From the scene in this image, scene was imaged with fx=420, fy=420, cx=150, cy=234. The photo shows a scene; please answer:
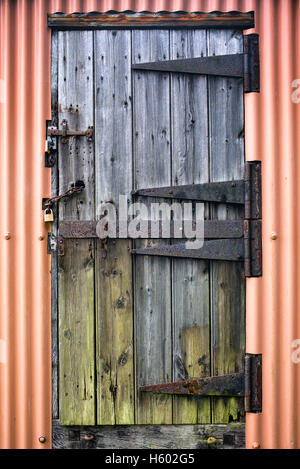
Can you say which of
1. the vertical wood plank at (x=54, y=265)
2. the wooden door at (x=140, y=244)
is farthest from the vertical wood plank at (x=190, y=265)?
the vertical wood plank at (x=54, y=265)

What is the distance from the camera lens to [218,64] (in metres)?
2.69

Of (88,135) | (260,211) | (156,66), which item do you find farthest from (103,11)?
(260,211)

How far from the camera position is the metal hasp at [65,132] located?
2.67 meters

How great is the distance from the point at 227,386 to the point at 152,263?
910 mm

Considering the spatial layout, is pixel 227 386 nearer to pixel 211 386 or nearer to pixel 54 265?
pixel 211 386

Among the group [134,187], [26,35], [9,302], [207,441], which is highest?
[26,35]

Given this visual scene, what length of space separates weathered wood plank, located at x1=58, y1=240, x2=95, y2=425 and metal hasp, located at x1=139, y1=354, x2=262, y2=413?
374mm

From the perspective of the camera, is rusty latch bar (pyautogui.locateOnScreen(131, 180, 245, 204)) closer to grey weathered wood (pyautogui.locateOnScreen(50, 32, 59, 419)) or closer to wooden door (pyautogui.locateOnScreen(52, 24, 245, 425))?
wooden door (pyautogui.locateOnScreen(52, 24, 245, 425))

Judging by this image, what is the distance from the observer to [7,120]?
2.65 meters

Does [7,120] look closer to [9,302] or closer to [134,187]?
[134,187]

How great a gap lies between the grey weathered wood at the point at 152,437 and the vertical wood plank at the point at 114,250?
81 mm

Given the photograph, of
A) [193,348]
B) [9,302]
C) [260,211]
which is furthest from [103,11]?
[193,348]

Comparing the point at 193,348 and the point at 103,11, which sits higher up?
the point at 103,11

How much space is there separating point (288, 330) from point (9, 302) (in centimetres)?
176
